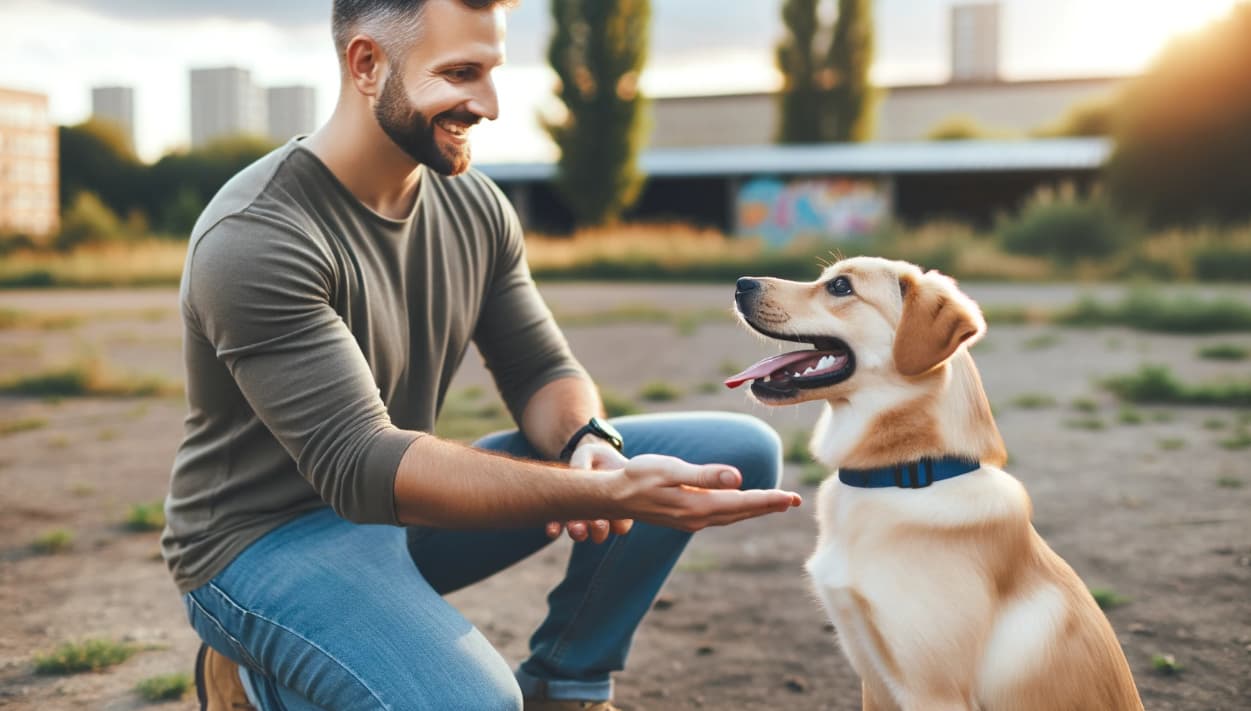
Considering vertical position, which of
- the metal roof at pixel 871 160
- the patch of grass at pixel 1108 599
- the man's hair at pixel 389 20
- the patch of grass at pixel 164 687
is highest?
the metal roof at pixel 871 160

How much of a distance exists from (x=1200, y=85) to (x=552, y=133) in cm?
1373

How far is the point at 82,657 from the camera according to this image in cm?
312

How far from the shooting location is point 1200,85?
1855 centimetres

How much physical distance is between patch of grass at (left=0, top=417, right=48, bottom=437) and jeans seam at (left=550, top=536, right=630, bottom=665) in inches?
200

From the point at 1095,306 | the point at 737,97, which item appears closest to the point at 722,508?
the point at 1095,306

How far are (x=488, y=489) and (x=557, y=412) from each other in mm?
726

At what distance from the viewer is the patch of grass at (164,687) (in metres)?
2.96

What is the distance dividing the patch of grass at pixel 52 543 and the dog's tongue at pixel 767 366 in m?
3.18

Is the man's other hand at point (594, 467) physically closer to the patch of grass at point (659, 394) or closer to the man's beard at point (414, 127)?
the man's beard at point (414, 127)

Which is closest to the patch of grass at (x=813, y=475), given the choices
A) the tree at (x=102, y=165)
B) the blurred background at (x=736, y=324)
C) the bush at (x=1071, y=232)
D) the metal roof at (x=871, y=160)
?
the blurred background at (x=736, y=324)

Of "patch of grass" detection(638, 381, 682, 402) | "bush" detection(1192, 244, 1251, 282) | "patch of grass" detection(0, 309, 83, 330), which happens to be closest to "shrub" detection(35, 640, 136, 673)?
"patch of grass" detection(638, 381, 682, 402)

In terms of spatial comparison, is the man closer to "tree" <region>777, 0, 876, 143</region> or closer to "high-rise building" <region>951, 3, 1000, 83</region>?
"tree" <region>777, 0, 876, 143</region>

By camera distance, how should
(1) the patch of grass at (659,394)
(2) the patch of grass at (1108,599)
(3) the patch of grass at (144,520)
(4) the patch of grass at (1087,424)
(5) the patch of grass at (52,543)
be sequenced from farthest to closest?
(1) the patch of grass at (659,394) < (4) the patch of grass at (1087,424) < (3) the patch of grass at (144,520) < (5) the patch of grass at (52,543) < (2) the patch of grass at (1108,599)

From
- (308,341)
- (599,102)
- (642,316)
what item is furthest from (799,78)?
(308,341)
